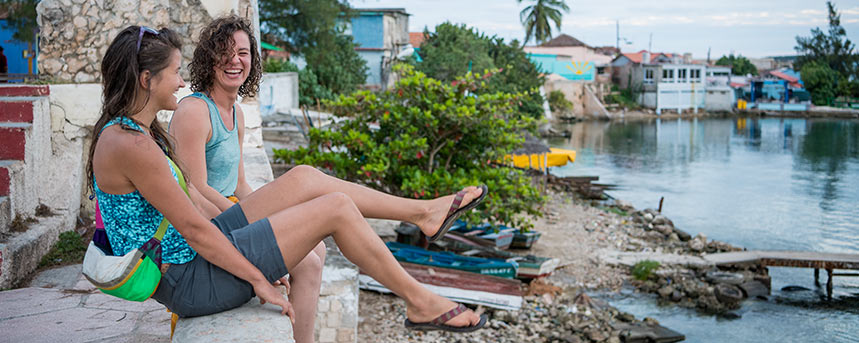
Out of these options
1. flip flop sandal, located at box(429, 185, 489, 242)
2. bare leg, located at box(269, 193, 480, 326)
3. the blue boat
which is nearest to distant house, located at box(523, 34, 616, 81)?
the blue boat

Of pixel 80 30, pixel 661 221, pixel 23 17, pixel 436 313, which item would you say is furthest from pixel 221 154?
pixel 23 17

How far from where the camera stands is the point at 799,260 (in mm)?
12969

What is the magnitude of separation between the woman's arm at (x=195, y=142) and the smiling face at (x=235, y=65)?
186 mm

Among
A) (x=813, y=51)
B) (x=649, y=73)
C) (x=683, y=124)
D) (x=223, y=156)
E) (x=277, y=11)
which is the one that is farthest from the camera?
(x=813, y=51)

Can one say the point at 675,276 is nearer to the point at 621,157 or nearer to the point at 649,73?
the point at 621,157

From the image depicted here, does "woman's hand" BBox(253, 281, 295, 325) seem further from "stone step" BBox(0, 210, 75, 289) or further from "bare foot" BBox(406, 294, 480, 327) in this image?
"stone step" BBox(0, 210, 75, 289)

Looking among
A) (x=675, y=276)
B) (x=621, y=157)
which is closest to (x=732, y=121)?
(x=621, y=157)

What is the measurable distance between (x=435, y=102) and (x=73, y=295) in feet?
20.3

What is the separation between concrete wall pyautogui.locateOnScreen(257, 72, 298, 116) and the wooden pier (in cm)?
1183

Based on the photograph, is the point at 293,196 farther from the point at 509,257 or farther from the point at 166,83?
the point at 509,257

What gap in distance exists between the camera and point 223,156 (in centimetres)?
336

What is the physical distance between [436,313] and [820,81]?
66.6 meters

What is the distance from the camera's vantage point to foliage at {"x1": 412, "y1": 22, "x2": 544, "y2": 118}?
31547mm

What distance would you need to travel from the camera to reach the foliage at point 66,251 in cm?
417
